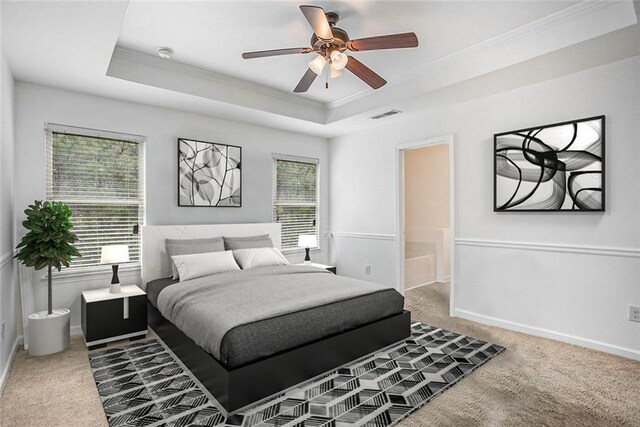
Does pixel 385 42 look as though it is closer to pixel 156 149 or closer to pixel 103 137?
pixel 156 149

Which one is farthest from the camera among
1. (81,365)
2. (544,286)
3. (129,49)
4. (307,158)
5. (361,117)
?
(307,158)

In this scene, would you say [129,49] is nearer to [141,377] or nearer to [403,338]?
[141,377]

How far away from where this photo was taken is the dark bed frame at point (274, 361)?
2.11m

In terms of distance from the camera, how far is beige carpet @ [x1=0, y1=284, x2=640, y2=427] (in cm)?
208

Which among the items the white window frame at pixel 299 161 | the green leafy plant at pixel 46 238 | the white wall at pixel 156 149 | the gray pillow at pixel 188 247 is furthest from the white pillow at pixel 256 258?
the green leafy plant at pixel 46 238

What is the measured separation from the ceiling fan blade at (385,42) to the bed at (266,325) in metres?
1.92

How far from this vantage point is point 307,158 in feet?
18.1

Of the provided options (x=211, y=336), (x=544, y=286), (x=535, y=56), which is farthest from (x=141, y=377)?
(x=535, y=56)

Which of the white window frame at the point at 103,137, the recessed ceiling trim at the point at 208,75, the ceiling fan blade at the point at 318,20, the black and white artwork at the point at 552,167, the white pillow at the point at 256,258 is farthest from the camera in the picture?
the white pillow at the point at 256,258

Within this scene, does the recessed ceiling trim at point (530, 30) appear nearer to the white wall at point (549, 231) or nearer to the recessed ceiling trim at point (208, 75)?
the white wall at point (549, 231)

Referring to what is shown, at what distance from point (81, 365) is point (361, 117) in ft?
12.9

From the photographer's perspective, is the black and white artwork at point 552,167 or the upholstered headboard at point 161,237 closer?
the black and white artwork at point 552,167

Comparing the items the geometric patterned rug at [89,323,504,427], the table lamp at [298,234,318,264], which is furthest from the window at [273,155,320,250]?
the geometric patterned rug at [89,323,504,427]

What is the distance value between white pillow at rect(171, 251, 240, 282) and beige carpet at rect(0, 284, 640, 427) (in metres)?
1.07
